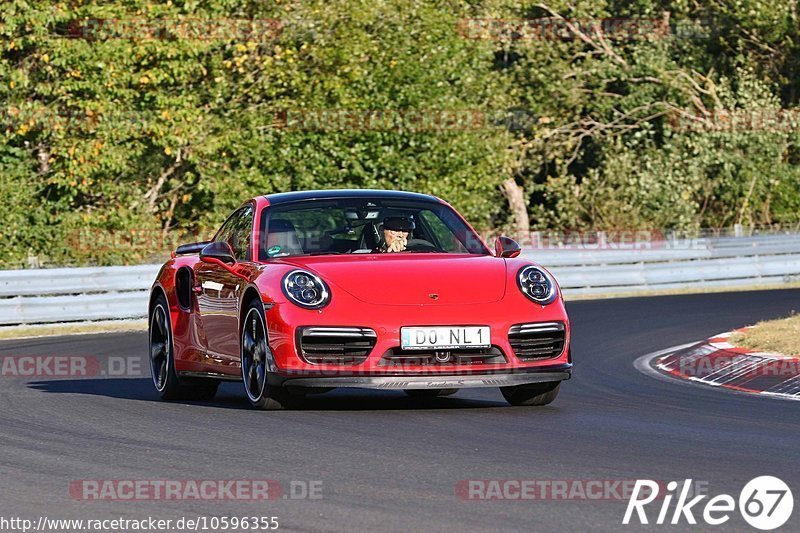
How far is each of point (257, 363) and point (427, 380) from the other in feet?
4.15

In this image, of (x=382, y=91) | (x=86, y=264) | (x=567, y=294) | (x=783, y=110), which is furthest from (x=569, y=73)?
(x=86, y=264)

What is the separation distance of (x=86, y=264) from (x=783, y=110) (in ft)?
62.7

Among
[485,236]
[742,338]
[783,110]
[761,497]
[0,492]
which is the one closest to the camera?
[761,497]

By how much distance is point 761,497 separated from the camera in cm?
651

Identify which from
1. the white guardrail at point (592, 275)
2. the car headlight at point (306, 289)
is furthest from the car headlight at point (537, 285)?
the white guardrail at point (592, 275)

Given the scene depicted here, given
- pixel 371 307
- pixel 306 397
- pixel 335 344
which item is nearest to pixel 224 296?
pixel 306 397

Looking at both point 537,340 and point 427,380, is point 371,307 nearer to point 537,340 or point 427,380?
point 427,380

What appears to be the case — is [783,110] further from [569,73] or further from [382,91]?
[382,91]

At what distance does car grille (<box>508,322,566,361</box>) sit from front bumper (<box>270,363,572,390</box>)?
0.10 meters

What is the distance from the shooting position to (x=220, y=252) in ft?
35.6

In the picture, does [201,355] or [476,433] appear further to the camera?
[201,355]

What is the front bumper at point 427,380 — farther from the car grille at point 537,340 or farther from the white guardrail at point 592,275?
the white guardrail at point 592,275

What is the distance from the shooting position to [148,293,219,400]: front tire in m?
11.8

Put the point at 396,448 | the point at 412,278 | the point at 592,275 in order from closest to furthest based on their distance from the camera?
the point at 396,448
the point at 412,278
the point at 592,275
